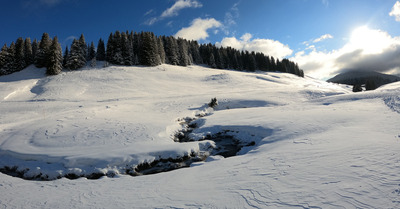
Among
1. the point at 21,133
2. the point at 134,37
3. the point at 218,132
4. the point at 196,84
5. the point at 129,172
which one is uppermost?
the point at 134,37

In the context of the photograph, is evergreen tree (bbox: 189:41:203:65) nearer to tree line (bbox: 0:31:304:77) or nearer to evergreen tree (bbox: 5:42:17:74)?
tree line (bbox: 0:31:304:77)

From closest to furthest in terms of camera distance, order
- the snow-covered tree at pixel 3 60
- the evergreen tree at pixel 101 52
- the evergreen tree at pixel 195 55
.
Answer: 1. the snow-covered tree at pixel 3 60
2. the evergreen tree at pixel 101 52
3. the evergreen tree at pixel 195 55

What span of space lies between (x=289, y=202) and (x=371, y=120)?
11138 millimetres

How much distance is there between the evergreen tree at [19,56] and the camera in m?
39.4

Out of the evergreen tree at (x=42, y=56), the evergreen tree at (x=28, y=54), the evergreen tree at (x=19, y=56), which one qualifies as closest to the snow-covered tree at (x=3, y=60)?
the evergreen tree at (x=19, y=56)

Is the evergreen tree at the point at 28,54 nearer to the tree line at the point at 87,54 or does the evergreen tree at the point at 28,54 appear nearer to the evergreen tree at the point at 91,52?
the tree line at the point at 87,54

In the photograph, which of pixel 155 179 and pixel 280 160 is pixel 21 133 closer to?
pixel 155 179

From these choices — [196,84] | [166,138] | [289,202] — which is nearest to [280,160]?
[289,202]

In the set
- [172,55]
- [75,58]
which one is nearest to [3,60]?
[75,58]

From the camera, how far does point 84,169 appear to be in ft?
28.4

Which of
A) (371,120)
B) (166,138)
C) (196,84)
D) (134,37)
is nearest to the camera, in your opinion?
(371,120)

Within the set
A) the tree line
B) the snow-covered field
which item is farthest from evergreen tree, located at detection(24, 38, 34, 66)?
the snow-covered field

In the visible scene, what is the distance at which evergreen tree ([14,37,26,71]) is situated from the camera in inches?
1553

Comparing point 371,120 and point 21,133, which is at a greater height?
point 21,133
